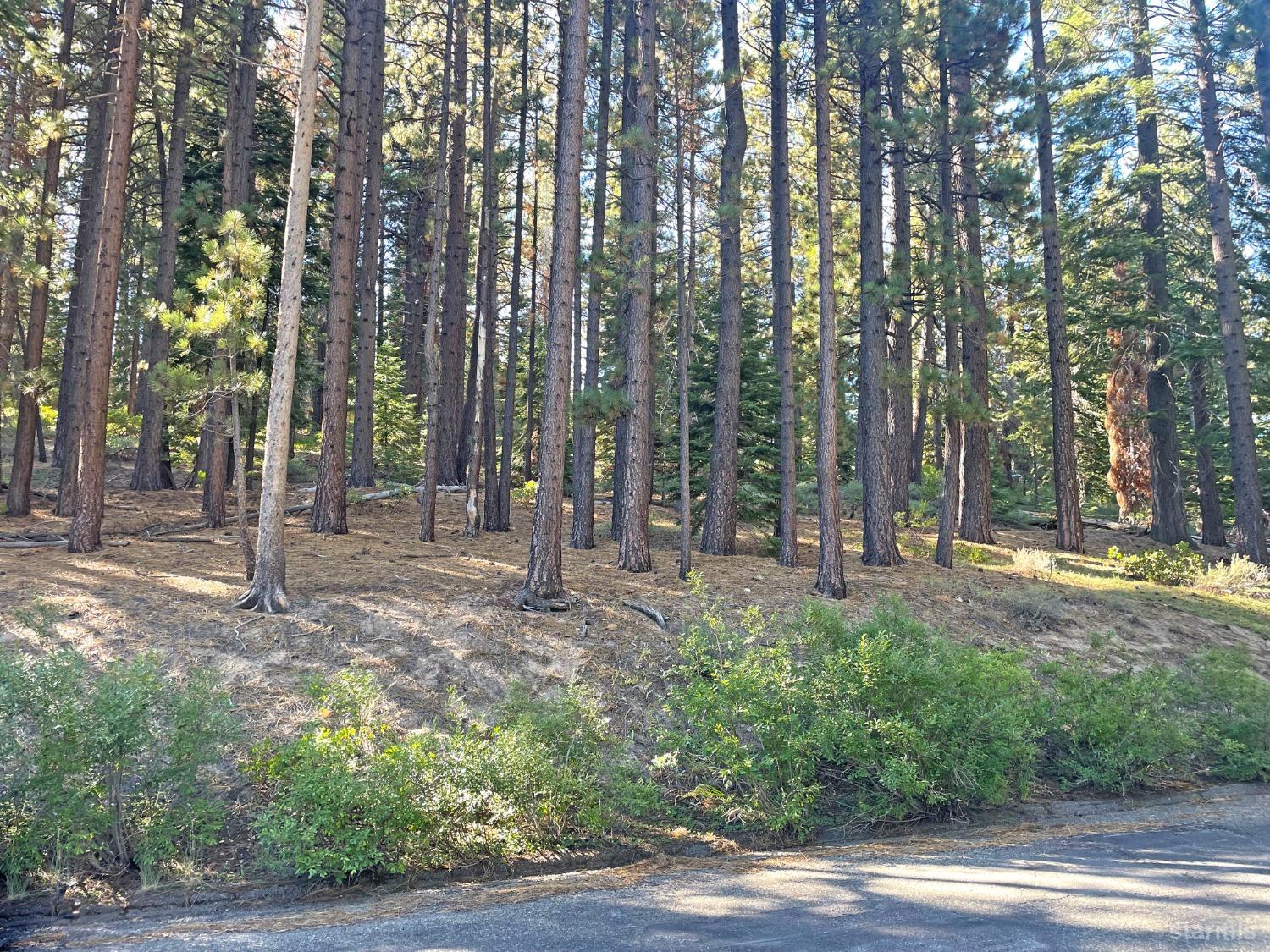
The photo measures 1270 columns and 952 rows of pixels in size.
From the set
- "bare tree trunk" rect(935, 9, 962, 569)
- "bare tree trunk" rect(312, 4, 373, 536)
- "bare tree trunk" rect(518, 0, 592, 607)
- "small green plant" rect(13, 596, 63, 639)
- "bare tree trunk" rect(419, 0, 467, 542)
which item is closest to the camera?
"small green plant" rect(13, 596, 63, 639)

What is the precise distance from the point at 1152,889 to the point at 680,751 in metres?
3.62

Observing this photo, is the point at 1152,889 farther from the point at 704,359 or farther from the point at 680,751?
the point at 704,359

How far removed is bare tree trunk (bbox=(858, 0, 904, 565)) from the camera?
13406mm

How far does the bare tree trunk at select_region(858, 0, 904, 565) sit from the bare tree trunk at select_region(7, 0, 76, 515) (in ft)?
41.2

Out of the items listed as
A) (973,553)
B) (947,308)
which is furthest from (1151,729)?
(973,553)

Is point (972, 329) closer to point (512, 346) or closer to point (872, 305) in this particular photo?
point (872, 305)

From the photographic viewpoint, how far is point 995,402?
24078 mm

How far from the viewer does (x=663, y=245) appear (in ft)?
62.1

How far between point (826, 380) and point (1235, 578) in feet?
34.3

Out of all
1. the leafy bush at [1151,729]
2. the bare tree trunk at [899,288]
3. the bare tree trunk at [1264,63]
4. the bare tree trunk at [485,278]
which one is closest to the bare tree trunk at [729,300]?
the bare tree trunk at [899,288]

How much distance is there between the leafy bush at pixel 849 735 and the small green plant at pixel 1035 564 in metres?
8.98

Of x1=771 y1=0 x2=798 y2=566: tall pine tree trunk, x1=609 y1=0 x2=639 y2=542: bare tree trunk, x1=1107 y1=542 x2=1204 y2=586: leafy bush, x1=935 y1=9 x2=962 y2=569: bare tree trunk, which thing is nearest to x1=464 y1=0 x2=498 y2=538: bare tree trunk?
x1=609 y1=0 x2=639 y2=542: bare tree trunk

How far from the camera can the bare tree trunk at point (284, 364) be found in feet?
30.2

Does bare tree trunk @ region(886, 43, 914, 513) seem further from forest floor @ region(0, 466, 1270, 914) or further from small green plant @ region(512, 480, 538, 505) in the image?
small green plant @ region(512, 480, 538, 505)
